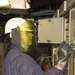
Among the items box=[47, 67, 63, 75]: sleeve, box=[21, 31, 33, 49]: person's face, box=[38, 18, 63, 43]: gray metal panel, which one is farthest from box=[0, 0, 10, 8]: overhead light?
box=[47, 67, 63, 75]: sleeve

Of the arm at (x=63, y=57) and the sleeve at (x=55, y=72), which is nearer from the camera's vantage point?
the sleeve at (x=55, y=72)

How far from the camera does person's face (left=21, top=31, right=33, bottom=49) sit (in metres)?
1.94

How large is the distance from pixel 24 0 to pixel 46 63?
0.90 metres

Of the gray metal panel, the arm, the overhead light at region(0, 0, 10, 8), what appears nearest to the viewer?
the arm

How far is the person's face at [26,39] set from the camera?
1942 millimetres

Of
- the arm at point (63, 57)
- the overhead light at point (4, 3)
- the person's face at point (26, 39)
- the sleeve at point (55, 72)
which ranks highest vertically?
the overhead light at point (4, 3)

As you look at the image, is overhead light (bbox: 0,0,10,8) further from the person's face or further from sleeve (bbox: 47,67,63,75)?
sleeve (bbox: 47,67,63,75)

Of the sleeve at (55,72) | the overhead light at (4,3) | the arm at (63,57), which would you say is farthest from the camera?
the overhead light at (4,3)

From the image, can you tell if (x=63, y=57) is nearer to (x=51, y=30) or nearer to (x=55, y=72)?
(x=55, y=72)

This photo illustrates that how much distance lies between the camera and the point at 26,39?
1.94 m

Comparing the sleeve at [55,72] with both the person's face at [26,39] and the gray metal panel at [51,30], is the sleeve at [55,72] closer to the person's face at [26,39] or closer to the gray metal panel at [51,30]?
the person's face at [26,39]

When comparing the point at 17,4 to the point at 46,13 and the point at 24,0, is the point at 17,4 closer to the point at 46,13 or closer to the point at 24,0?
the point at 24,0

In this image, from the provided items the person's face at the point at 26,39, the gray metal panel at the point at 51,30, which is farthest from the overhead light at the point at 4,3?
the gray metal panel at the point at 51,30

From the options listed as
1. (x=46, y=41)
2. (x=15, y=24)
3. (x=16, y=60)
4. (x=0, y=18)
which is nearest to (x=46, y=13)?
(x=46, y=41)
